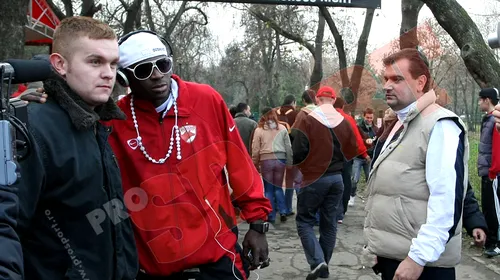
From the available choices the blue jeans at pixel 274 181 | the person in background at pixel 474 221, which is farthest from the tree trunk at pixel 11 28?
the person in background at pixel 474 221

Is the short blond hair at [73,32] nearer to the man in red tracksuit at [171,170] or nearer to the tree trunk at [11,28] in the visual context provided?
the man in red tracksuit at [171,170]

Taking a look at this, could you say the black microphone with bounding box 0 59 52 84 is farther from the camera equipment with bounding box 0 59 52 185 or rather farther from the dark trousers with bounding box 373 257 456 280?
the dark trousers with bounding box 373 257 456 280

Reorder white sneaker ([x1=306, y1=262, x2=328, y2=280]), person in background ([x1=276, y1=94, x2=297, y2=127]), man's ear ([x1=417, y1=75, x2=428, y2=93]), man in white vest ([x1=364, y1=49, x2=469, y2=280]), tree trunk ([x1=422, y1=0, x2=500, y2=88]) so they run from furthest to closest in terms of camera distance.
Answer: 1. person in background ([x1=276, y1=94, x2=297, y2=127])
2. tree trunk ([x1=422, y1=0, x2=500, y2=88])
3. white sneaker ([x1=306, y1=262, x2=328, y2=280])
4. man's ear ([x1=417, y1=75, x2=428, y2=93])
5. man in white vest ([x1=364, y1=49, x2=469, y2=280])

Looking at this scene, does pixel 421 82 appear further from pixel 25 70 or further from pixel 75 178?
pixel 25 70

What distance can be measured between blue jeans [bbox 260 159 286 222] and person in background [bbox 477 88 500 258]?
9.58 feet

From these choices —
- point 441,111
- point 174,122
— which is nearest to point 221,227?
point 174,122

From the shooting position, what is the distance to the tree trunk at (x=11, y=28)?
6.07 meters

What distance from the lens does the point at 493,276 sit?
5.58 m

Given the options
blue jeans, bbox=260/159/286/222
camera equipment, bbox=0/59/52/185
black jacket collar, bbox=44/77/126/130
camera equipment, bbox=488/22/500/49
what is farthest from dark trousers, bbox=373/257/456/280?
blue jeans, bbox=260/159/286/222

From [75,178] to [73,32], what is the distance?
619mm

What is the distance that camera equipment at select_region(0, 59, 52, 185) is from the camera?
130 centimetres

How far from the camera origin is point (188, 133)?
267 centimetres

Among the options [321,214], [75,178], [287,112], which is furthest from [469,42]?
[75,178]

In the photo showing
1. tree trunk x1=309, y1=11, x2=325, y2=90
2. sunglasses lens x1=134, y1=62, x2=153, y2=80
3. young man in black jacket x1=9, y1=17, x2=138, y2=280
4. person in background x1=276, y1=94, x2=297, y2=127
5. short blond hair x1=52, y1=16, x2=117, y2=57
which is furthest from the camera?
tree trunk x1=309, y1=11, x2=325, y2=90
